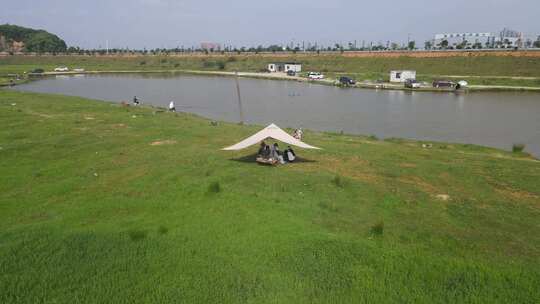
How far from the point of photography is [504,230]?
11008 millimetres

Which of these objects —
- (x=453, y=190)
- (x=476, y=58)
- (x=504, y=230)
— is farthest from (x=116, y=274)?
(x=476, y=58)

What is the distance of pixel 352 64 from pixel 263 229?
102611 mm

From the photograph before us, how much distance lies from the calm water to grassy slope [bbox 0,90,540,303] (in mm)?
16134

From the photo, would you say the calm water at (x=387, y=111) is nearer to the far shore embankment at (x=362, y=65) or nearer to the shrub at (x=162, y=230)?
the far shore embankment at (x=362, y=65)

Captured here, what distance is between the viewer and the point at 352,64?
108188 mm

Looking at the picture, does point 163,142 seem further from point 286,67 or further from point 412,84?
point 286,67

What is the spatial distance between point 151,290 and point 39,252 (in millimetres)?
3122

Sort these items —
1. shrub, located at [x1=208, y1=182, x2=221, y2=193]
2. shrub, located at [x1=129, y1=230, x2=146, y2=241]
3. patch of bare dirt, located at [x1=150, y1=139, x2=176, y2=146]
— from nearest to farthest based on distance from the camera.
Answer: shrub, located at [x1=129, y1=230, x2=146, y2=241], shrub, located at [x1=208, y1=182, x2=221, y2=193], patch of bare dirt, located at [x1=150, y1=139, x2=176, y2=146]

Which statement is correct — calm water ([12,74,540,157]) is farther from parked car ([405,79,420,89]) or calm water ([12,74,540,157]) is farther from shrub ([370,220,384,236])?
shrub ([370,220,384,236])

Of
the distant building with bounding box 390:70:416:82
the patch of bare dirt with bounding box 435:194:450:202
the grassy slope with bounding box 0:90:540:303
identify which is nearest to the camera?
the grassy slope with bounding box 0:90:540:303

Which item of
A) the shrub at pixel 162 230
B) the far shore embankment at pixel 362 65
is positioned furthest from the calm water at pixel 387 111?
the shrub at pixel 162 230

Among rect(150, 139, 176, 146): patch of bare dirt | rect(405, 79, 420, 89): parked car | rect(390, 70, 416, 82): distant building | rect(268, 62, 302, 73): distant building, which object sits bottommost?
rect(150, 139, 176, 146): patch of bare dirt

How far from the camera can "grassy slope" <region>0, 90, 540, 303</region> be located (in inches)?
324

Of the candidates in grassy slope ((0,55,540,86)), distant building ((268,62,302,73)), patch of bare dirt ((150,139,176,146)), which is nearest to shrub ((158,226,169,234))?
patch of bare dirt ((150,139,176,146))
